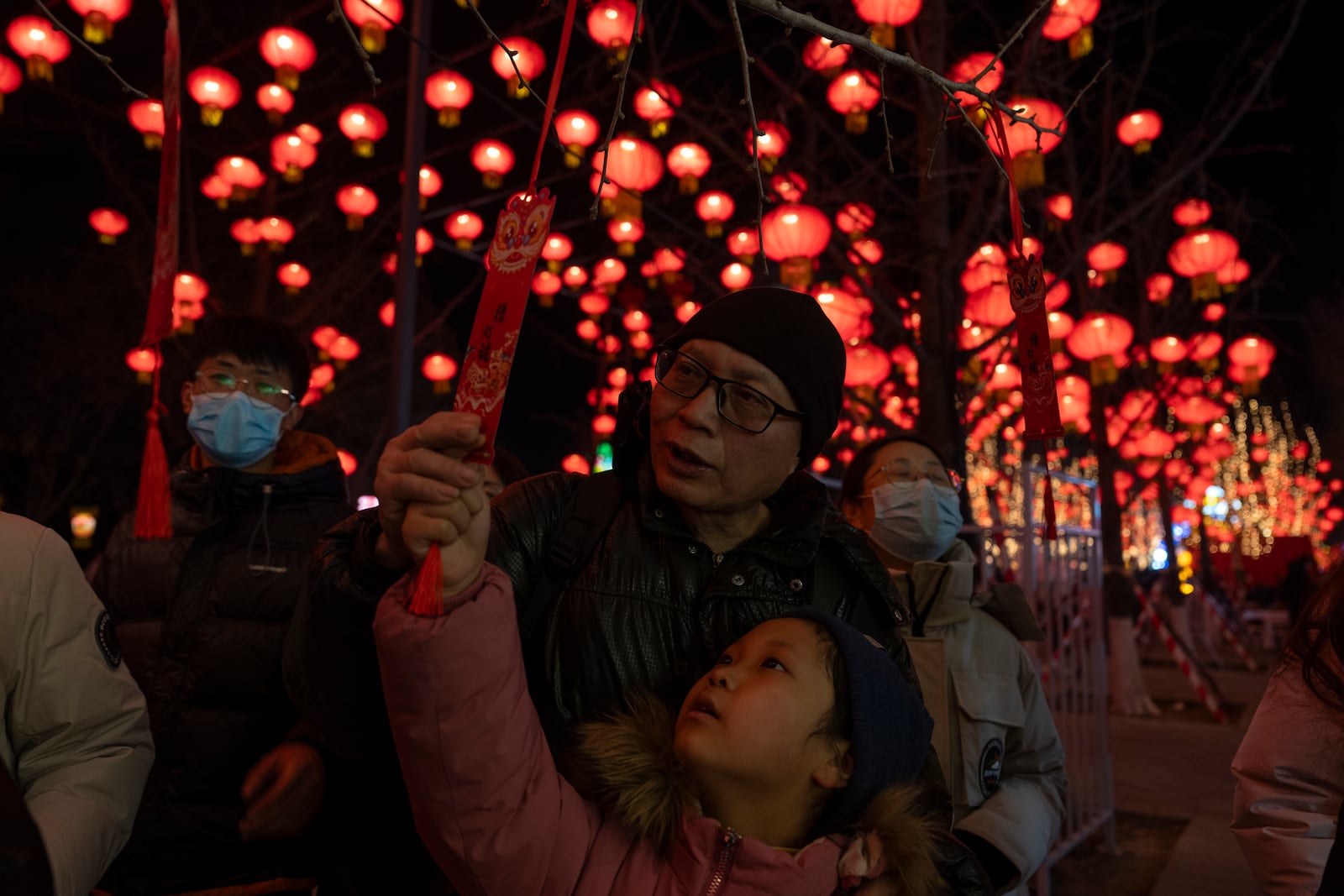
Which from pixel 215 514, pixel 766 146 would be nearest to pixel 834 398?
pixel 215 514

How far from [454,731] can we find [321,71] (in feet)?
44.5

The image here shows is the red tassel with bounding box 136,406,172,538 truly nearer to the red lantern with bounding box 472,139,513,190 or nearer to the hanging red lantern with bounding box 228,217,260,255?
the red lantern with bounding box 472,139,513,190

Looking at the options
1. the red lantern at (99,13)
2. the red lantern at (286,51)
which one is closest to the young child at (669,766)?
the red lantern at (99,13)

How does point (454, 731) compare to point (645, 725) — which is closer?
point (454, 731)

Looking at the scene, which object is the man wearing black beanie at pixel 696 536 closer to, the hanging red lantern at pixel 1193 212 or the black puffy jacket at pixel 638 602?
the black puffy jacket at pixel 638 602

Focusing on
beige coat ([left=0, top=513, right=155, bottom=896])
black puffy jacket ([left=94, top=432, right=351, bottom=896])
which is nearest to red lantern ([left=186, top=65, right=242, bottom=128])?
black puffy jacket ([left=94, top=432, right=351, bottom=896])

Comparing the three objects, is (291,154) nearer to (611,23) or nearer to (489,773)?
(611,23)

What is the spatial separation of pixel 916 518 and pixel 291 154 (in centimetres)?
837

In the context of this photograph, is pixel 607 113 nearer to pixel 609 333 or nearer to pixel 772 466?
pixel 609 333

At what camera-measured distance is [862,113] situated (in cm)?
706

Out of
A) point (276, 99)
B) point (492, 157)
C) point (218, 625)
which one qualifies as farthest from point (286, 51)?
point (218, 625)

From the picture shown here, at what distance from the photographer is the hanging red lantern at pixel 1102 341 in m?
8.61

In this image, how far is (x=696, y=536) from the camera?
179 cm

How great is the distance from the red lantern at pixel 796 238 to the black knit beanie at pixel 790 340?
16.1 feet
